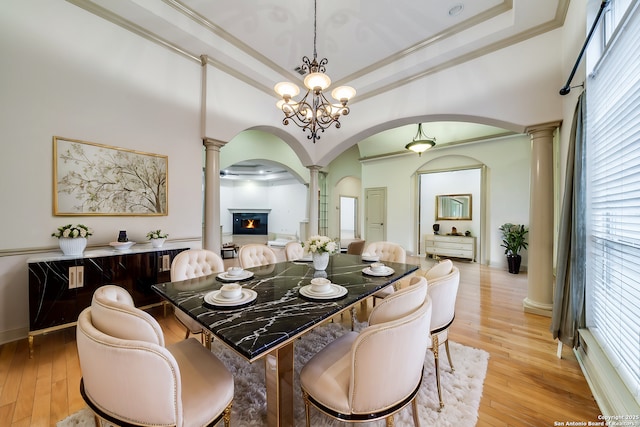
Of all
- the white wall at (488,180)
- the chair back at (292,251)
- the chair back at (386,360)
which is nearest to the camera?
the chair back at (386,360)

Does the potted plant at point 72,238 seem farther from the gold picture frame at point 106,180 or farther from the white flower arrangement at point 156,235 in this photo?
the white flower arrangement at point 156,235

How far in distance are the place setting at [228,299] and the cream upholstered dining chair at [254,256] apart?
1.17 metres

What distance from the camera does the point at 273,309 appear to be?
1418mm

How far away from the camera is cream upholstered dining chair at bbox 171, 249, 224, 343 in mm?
2068

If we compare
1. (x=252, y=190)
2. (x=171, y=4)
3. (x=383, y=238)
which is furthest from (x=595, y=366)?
(x=252, y=190)

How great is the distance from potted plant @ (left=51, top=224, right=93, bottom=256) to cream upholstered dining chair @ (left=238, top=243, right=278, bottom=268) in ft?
4.86

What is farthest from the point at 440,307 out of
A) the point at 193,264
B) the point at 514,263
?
the point at 514,263

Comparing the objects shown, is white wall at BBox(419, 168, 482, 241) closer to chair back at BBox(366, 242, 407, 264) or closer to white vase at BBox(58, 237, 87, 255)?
chair back at BBox(366, 242, 407, 264)

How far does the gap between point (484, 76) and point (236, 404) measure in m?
4.43

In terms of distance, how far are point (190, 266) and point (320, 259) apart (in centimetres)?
126

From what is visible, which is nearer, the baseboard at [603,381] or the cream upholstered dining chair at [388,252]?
the baseboard at [603,381]

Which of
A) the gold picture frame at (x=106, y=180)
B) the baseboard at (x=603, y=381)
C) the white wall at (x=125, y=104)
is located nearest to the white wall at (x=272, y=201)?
the white wall at (x=125, y=104)

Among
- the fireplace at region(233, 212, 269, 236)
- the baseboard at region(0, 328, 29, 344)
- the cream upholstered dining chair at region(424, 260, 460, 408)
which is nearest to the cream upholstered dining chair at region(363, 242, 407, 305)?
the cream upholstered dining chair at region(424, 260, 460, 408)

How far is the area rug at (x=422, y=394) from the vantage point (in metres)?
1.49
